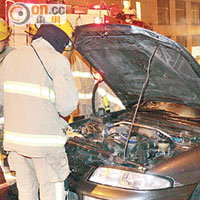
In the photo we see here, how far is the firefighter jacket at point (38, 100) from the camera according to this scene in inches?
92.3


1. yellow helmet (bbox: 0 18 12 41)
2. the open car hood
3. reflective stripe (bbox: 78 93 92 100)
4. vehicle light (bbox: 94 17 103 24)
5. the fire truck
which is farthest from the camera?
reflective stripe (bbox: 78 93 92 100)

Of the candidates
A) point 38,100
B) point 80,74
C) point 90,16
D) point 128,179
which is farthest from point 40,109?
point 90,16

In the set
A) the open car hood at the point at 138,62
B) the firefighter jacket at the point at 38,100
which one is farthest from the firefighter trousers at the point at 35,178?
the open car hood at the point at 138,62

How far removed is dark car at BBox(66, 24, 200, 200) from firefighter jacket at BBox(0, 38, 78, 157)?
462 millimetres

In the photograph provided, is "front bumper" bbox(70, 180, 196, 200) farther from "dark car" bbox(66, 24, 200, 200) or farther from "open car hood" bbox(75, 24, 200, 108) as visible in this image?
"open car hood" bbox(75, 24, 200, 108)

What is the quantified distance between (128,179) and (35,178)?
0.74 m

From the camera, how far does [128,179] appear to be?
2443 millimetres

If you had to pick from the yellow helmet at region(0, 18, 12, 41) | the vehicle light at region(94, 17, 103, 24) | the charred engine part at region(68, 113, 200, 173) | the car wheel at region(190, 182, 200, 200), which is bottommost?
the car wheel at region(190, 182, 200, 200)

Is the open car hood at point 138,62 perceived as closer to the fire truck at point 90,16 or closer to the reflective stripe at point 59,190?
the reflective stripe at point 59,190

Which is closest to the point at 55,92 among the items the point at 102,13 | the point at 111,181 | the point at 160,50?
the point at 111,181

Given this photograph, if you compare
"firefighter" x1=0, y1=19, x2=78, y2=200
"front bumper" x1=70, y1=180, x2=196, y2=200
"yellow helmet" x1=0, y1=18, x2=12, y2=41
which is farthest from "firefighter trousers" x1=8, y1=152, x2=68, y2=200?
"yellow helmet" x1=0, y1=18, x2=12, y2=41

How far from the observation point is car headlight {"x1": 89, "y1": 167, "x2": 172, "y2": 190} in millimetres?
2361

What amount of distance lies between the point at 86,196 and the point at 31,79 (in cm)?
97

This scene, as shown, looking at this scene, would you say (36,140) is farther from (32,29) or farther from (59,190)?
(32,29)
